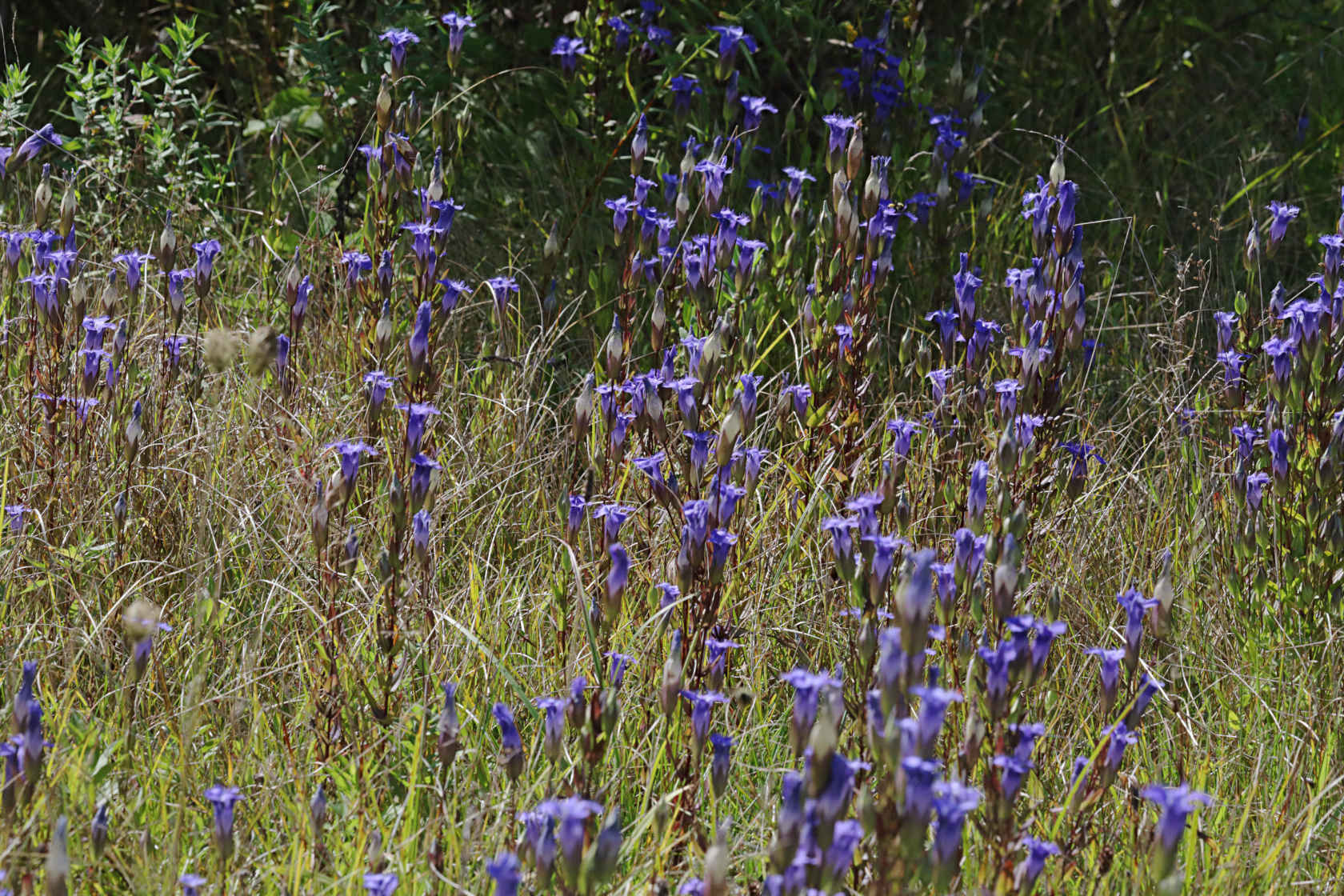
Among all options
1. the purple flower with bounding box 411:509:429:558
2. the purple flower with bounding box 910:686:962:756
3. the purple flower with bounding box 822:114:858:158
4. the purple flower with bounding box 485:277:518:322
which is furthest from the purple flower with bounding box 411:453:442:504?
the purple flower with bounding box 822:114:858:158

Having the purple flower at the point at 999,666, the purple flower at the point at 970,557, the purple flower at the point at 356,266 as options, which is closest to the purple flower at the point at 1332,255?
the purple flower at the point at 970,557

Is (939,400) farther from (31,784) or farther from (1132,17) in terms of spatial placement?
(1132,17)

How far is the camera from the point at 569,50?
4258 mm

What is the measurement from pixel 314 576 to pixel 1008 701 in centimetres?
153

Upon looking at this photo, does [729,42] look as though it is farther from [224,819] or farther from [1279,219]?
[224,819]

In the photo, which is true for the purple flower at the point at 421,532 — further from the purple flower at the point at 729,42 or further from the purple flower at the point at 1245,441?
the purple flower at the point at 729,42

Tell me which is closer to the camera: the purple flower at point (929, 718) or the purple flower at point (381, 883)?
the purple flower at point (929, 718)

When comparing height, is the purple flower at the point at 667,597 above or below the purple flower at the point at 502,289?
below

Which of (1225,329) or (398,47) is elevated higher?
(398,47)

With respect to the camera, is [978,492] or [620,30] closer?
[978,492]

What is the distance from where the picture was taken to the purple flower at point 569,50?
Result: 427cm

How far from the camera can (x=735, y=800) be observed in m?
2.48

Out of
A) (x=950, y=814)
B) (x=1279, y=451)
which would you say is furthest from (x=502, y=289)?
(x=950, y=814)

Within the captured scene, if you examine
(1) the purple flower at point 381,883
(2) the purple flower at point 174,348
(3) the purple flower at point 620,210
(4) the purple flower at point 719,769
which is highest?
(3) the purple flower at point 620,210
